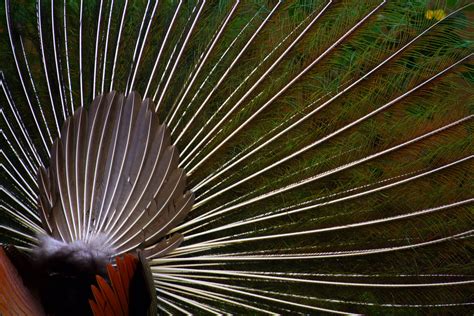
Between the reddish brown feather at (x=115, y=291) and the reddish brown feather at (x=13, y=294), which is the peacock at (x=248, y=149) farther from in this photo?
the reddish brown feather at (x=115, y=291)

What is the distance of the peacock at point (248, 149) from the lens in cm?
250

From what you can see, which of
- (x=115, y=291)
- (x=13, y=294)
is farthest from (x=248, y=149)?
(x=13, y=294)

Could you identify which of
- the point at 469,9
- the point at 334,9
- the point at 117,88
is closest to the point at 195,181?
the point at 117,88

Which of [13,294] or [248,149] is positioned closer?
[13,294]

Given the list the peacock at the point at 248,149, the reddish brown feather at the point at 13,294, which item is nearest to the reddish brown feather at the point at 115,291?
the reddish brown feather at the point at 13,294

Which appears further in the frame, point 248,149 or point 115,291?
point 248,149

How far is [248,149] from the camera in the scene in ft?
8.96

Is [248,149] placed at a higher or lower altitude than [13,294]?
higher

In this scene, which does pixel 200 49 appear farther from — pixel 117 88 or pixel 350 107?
pixel 350 107

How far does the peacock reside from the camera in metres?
2.50

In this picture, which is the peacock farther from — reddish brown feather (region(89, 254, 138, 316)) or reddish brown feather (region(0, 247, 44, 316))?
reddish brown feather (region(89, 254, 138, 316))

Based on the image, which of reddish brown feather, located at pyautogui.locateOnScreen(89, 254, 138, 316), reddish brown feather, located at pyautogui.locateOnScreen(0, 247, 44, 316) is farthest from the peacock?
reddish brown feather, located at pyautogui.locateOnScreen(89, 254, 138, 316)

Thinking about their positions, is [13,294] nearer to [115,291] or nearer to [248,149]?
[115,291]

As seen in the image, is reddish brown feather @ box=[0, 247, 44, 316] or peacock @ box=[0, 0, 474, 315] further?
peacock @ box=[0, 0, 474, 315]
